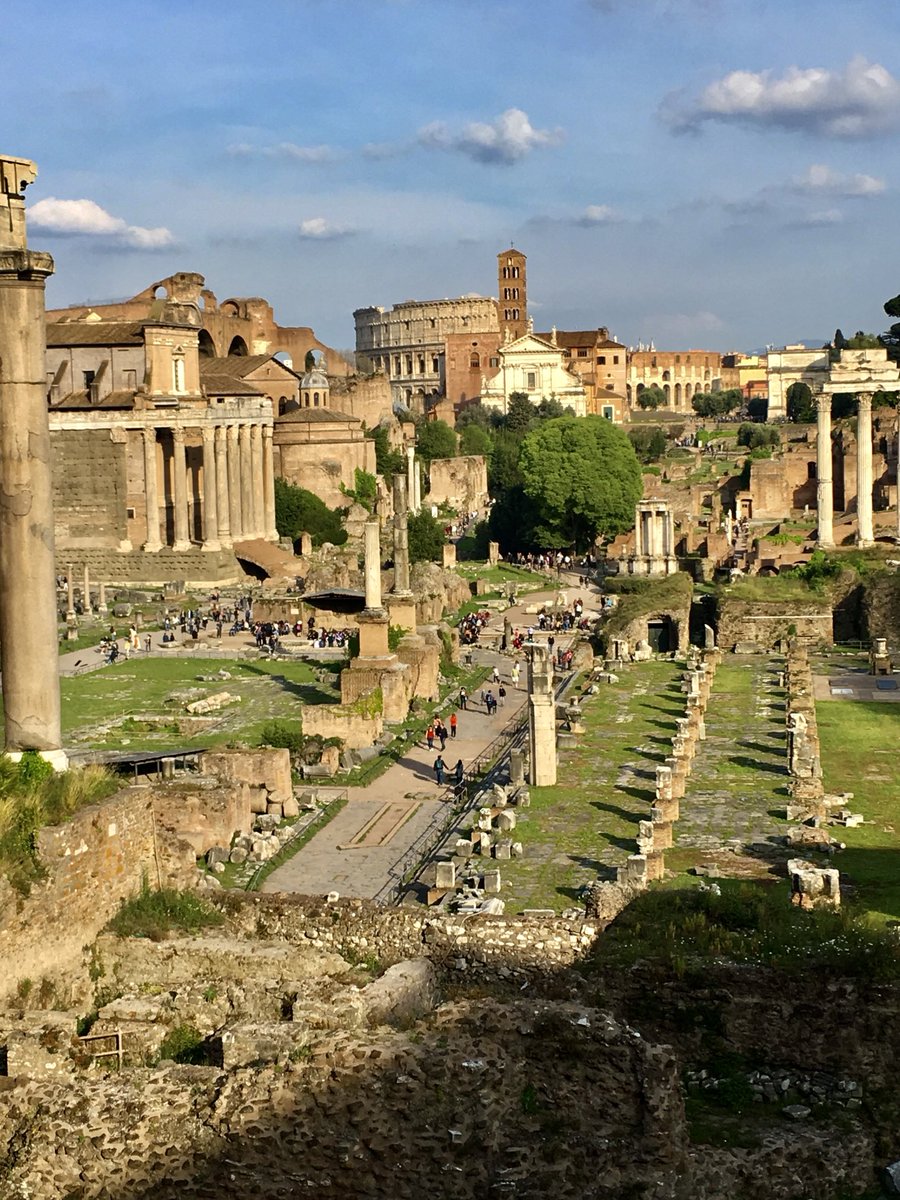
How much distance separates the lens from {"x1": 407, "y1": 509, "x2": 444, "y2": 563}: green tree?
216 ft

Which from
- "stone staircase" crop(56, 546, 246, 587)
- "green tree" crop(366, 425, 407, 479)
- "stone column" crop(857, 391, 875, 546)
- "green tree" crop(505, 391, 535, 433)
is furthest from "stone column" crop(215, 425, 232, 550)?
"green tree" crop(505, 391, 535, 433)

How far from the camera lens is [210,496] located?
2591 inches

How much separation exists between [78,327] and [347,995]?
6231cm

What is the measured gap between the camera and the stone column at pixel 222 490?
66.3 m

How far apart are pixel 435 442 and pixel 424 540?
32.6 metres

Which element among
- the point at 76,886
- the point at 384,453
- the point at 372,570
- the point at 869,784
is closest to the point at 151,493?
the point at 384,453

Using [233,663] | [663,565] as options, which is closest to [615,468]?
[663,565]

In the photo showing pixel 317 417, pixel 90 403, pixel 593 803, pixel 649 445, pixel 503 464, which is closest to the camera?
pixel 593 803

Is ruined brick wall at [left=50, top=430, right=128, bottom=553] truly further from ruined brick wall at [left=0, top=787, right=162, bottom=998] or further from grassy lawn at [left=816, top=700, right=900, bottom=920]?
ruined brick wall at [left=0, top=787, right=162, bottom=998]

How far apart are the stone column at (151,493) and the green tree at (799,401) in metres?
46.0

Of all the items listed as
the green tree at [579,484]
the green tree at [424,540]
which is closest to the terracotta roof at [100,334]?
the green tree at [424,540]

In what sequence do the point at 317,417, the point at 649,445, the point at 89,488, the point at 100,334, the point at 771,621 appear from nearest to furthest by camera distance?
the point at 771,621 < the point at 89,488 < the point at 100,334 < the point at 317,417 < the point at 649,445

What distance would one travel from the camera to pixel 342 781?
30.3 m

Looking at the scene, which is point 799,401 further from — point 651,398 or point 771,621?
point 771,621
